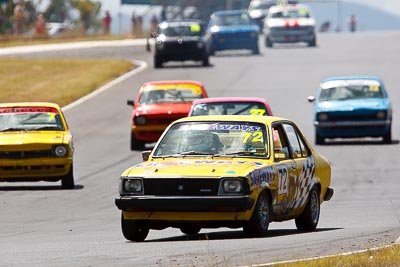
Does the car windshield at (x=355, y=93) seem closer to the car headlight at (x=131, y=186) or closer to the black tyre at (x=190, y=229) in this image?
the black tyre at (x=190, y=229)

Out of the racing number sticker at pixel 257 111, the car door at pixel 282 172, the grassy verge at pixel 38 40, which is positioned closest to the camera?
the car door at pixel 282 172

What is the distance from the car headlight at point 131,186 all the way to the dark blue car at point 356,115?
1785 cm

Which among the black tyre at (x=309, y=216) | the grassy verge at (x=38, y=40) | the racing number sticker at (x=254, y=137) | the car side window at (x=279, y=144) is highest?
the racing number sticker at (x=254, y=137)

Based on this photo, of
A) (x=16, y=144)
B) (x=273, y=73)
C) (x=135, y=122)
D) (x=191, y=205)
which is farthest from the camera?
(x=273, y=73)

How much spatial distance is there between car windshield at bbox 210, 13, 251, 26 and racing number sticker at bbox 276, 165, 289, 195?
44.3 meters

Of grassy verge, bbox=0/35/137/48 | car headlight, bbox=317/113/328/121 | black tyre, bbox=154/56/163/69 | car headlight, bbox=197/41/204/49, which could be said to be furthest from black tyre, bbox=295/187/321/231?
grassy verge, bbox=0/35/137/48

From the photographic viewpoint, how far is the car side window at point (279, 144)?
14.7m

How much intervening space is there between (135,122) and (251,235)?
17150 mm

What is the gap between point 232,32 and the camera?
190 ft

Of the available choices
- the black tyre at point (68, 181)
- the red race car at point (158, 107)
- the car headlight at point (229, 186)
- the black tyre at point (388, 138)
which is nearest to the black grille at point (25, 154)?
the black tyre at point (68, 181)

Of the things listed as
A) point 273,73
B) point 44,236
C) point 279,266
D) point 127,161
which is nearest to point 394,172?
point 127,161

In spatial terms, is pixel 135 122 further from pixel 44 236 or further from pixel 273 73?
pixel 273 73

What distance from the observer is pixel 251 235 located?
14.0 meters

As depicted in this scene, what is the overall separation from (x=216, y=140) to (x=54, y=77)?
1428 inches
